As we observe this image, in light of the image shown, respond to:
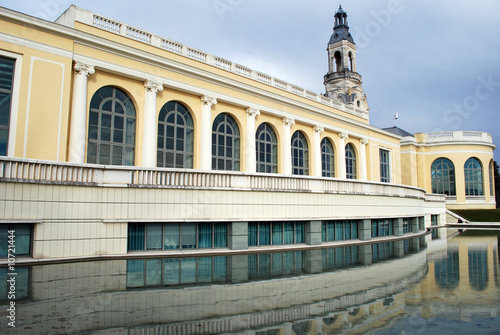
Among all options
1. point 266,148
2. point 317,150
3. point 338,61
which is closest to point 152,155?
point 266,148

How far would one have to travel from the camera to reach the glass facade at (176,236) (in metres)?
16.1

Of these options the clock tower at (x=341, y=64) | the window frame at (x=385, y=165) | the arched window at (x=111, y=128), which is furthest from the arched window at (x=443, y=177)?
the arched window at (x=111, y=128)

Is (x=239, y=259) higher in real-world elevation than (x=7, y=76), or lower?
lower

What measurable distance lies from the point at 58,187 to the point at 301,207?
481 inches

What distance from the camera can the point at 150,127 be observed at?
2436 cm

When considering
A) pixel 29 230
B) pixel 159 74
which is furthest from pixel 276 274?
pixel 159 74

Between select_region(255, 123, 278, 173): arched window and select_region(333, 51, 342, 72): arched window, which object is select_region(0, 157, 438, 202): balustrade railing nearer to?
select_region(255, 123, 278, 173): arched window

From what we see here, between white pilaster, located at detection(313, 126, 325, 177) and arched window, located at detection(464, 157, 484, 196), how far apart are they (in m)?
31.4

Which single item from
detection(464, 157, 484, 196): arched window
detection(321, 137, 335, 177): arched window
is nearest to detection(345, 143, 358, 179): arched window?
detection(321, 137, 335, 177): arched window

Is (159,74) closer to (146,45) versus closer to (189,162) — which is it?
(146,45)

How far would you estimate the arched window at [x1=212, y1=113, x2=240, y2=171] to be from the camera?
95.0 ft

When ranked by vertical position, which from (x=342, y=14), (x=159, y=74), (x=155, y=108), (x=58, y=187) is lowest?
(x=58, y=187)

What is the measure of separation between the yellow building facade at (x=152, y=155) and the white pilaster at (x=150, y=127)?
2.9 inches

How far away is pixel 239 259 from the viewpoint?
14867 mm
